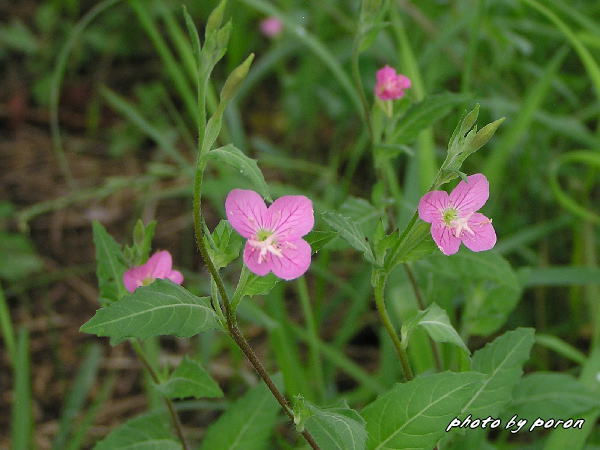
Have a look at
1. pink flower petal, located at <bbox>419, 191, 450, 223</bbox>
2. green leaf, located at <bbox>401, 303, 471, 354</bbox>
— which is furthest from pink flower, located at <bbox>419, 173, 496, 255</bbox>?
green leaf, located at <bbox>401, 303, 471, 354</bbox>

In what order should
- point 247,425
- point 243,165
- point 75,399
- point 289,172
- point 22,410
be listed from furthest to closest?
1. point 289,172
2. point 75,399
3. point 22,410
4. point 247,425
5. point 243,165

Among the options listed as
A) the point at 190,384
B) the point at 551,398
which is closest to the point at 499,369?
the point at 551,398

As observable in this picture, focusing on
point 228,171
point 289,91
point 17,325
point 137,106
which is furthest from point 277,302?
point 137,106

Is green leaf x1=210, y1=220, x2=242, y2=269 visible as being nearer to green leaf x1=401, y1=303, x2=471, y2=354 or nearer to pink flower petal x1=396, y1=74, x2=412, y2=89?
green leaf x1=401, y1=303, x2=471, y2=354

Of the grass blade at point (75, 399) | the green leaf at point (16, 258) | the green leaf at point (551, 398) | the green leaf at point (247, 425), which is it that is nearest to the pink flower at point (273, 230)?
the green leaf at point (247, 425)

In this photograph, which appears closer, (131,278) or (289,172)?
(131,278)

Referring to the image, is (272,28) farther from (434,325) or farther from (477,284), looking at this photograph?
(434,325)
